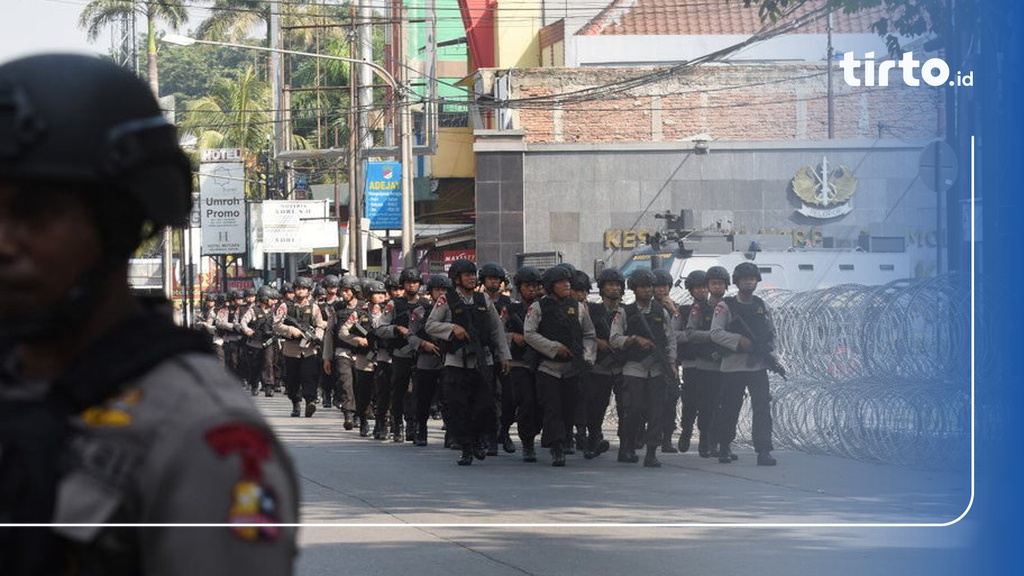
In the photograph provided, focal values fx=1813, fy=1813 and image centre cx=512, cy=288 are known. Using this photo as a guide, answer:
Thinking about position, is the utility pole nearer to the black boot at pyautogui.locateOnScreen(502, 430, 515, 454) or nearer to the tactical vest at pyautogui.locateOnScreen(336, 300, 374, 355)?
the tactical vest at pyautogui.locateOnScreen(336, 300, 374, 355)

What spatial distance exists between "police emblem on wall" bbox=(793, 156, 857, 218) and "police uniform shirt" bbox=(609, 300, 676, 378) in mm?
1677

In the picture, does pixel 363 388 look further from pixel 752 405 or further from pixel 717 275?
pixel 752 405

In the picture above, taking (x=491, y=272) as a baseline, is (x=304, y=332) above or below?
below

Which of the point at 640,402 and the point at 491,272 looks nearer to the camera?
the point at 640,402

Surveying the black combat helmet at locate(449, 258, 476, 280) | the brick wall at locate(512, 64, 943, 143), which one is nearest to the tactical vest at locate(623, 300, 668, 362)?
the black combat helmet at locate(449, 258, 476, 280)

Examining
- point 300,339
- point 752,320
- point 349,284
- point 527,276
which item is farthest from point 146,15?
point 300,339

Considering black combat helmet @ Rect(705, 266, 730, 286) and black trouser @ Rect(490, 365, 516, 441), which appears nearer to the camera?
black combat helmet @ Rect(705, 266, 730, 286)

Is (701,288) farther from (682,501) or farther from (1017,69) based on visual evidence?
(1017,69)

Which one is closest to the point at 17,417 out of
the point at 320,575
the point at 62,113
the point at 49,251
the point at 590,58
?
the point at 49,251

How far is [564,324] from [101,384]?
43.8 feet

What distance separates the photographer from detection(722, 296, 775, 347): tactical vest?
14133 millimetres

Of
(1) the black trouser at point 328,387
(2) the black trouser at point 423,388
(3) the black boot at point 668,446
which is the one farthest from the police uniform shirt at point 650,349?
(1) the black trouser at point 328,387

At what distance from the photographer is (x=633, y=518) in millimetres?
10438

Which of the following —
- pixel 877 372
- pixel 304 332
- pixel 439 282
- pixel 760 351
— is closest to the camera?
pixel 877 372
